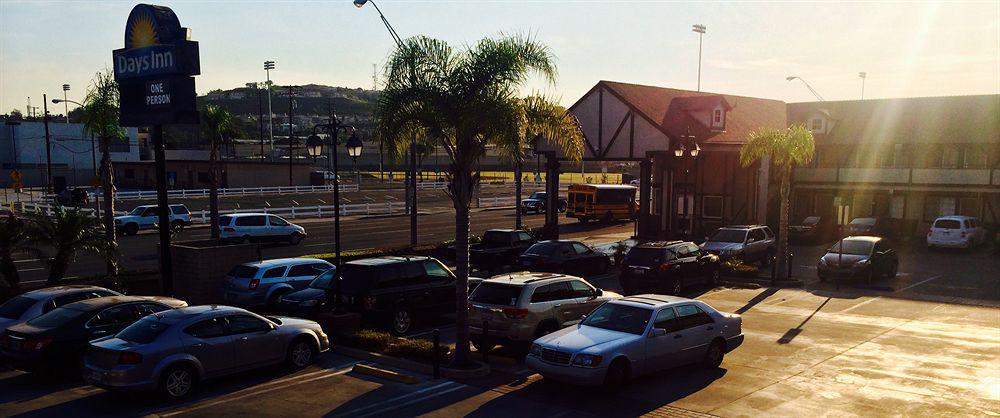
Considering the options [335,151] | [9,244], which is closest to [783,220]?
[335,151]

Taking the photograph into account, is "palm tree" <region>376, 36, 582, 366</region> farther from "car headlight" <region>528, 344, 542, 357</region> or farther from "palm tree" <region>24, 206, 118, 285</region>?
"palm tree" <region>24, 206, 118, 285</region>

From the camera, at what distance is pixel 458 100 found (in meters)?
14.6

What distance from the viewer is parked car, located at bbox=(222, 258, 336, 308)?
2053 cm

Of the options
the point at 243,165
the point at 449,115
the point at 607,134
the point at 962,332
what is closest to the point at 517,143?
the point at 449,115

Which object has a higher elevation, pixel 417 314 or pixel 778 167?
pixel 778 167

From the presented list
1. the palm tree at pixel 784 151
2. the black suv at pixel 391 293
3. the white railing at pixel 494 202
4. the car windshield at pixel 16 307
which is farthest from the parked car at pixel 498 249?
the white railing at pixel 494 202

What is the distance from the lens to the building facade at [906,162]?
39.7 metres

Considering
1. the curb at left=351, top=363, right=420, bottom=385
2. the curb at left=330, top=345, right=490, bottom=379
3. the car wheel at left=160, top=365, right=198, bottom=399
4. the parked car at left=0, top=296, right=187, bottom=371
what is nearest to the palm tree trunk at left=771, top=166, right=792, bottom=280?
the curb at left=330, top=345, right=490, bottom=379

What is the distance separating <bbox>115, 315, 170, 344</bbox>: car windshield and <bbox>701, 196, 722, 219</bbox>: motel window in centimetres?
3705

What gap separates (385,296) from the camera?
17766mm

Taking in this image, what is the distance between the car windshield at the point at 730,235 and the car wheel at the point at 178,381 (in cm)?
2358

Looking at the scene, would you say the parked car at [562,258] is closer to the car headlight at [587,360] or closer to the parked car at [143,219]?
the car headlight at [587,360]

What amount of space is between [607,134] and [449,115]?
2658 cm

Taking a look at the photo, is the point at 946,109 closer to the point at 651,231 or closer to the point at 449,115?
the point at 651,231
